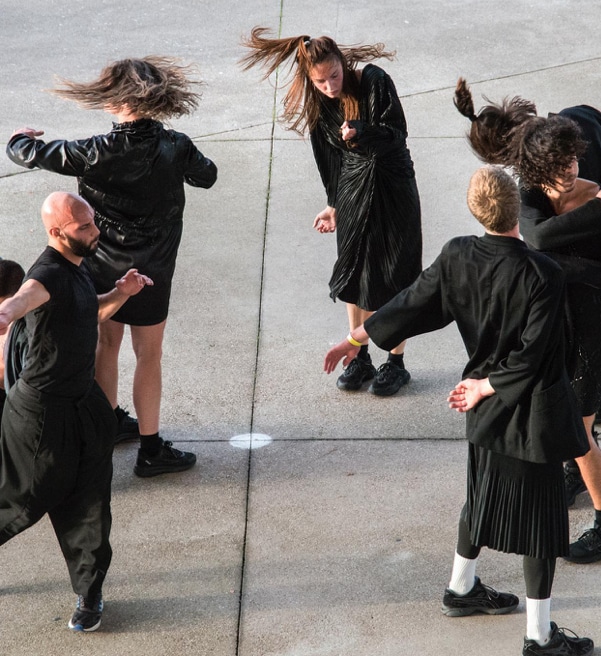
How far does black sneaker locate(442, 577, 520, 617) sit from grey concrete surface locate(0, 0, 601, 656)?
4cm

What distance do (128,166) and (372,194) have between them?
1292 millimetres

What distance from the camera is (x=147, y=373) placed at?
4.60m

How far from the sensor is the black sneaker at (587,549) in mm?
4043

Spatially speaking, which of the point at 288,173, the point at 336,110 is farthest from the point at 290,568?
the point at 288,173

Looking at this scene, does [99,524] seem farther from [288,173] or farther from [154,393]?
[288,173]

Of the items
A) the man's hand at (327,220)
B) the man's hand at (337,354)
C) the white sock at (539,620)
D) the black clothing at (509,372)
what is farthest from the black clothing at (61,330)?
the man's hand at (327,220)

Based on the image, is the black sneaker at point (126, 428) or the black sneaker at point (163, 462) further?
the black sneaker at point (126, 428)

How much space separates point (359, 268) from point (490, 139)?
4.45ft

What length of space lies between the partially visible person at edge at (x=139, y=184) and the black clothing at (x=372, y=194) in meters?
0.80

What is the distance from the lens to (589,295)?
3.93 metres

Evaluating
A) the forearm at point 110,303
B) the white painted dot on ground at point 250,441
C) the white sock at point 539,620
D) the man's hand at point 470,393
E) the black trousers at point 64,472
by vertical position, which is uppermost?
the man's hand at point 470,393

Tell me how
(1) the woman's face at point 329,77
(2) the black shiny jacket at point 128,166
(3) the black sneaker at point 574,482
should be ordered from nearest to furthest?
(2) the black shiny jacket at point 128,166
(3) the black sneaker at point 574,482
(1) the woman's face at point 329,77

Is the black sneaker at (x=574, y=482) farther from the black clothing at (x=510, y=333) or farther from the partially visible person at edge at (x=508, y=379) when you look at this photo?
the black clothing at (x=510, y=333)

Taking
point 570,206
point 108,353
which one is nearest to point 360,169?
point 570,206
